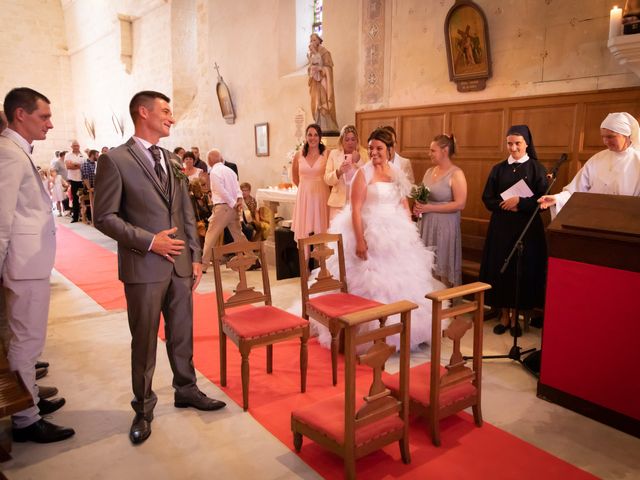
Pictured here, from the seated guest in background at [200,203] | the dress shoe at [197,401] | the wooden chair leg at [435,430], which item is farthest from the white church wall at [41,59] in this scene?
the wooden chair leg at [435,430]

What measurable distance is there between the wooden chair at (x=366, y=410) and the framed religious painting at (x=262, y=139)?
284 inches

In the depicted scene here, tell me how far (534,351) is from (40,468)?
130 inches

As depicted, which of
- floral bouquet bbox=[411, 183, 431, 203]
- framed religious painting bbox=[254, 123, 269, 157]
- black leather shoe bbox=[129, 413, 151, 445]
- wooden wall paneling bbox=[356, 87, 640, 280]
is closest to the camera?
black leather shoe bbox=[129, 413, 151, 445]

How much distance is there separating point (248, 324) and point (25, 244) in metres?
1.28

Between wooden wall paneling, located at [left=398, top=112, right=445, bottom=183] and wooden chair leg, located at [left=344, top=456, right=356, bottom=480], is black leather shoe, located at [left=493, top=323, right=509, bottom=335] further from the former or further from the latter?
wooden wall paneling, located at [left=398, top=112, right=445, bottom=183]

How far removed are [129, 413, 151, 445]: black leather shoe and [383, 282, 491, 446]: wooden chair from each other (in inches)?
51.8

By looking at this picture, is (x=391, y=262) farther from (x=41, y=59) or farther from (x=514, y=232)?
(x=41, y=59)

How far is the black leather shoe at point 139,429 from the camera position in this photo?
8.35ft

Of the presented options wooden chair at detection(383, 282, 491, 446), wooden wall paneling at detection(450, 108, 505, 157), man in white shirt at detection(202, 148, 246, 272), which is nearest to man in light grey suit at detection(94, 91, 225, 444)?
wooden chair at detection(383, 282, 491, 446)

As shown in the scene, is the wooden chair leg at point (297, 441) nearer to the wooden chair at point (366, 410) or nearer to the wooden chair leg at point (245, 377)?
the wooden chair at point (366, 410)

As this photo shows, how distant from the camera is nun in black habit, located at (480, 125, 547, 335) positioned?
3.90 m

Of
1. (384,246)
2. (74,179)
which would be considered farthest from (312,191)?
(74,179)

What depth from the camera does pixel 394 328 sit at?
2113 millimetres

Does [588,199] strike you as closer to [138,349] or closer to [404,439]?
[404,439]
